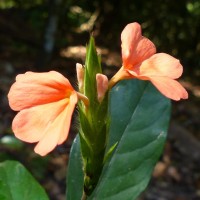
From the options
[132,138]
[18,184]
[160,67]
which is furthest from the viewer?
[132,138]

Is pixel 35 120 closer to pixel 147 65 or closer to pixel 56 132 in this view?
Answer: pixel 56 132

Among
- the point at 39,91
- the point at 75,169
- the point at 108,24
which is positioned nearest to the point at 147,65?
the point at 39,91

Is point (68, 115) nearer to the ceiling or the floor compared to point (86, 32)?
nearer to the ceiling

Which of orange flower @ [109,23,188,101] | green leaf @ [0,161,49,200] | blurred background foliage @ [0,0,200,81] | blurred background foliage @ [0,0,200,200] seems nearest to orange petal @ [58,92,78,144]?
orange flower @ [109,23,188,101]

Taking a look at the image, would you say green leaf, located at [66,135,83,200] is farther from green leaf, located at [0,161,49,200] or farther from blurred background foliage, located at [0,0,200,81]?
blurred background foliage, located at [0,0,200,81]

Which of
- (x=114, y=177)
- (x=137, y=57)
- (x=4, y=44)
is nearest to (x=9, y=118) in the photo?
(x=4, y=44)

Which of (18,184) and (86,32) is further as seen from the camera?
(86,32)

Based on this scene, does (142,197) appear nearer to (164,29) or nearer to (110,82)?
(110,82)
